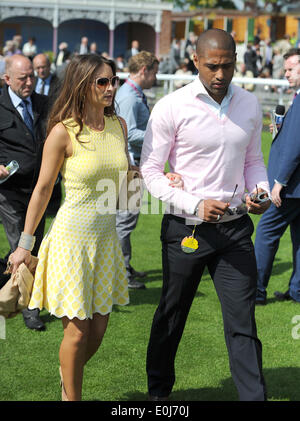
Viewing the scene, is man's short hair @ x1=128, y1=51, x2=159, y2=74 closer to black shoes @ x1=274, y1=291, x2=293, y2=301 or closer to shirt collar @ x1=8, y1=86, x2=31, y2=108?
shirt collar @ x1=8, y1=86, x2=31, y2=108

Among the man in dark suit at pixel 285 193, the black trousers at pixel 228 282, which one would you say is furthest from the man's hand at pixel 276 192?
the black trousers at pixel 228 282

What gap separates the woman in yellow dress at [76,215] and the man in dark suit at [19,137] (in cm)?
160

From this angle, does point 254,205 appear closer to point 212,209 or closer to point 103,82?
point 212,209

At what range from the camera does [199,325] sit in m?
6.09

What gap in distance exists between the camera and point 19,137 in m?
5.54

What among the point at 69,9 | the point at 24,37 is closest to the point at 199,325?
the point at 69,9

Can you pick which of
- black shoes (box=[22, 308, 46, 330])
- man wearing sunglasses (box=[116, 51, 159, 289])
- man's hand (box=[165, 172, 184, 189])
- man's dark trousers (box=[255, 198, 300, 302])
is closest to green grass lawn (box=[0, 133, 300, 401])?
black shoes (box=[22, 308, 46, 330])

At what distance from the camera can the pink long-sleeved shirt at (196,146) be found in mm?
3889

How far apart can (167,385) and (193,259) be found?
878 mm

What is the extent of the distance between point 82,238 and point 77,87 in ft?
2.74

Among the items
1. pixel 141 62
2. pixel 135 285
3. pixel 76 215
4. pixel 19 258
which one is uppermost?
pixel 141 62

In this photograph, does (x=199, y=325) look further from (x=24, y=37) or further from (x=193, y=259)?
(x=24, y=37)

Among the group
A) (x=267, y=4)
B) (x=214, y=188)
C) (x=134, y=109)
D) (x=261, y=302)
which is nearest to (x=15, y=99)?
(x=134, y=109)

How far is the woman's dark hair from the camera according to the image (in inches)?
154
